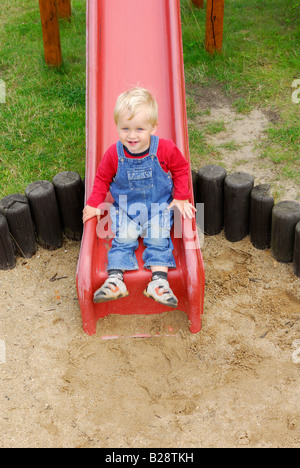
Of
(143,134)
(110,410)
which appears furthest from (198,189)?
(110,410)

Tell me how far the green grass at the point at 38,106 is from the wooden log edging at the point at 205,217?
2.19 ft

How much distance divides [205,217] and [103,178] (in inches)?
42.3

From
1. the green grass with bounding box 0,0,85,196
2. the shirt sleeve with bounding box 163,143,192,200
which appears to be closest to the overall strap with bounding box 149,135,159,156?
the shirt sleeve with bounding box 163,143,192,200

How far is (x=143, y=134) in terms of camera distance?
3.27 metres

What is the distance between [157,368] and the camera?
10.9ft

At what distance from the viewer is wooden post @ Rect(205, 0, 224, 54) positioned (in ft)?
19.6

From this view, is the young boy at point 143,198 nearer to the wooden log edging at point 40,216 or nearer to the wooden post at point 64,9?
the wooden log edging at point 40,216

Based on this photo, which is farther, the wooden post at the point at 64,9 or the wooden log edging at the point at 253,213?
the wooden post at the point at 64,9

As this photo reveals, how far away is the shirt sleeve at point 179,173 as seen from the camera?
3.50 meters

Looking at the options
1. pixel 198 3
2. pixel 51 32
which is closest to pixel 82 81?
pixel 51 32

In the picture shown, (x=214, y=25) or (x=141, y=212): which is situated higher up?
(x=214, y=25)

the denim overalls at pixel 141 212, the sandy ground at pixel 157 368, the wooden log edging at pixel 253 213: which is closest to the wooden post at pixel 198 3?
the wooden log edging at pixel 253 213

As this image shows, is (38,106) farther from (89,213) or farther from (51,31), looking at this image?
(89,213)

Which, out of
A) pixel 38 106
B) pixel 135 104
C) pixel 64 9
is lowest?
pixel 135 104
